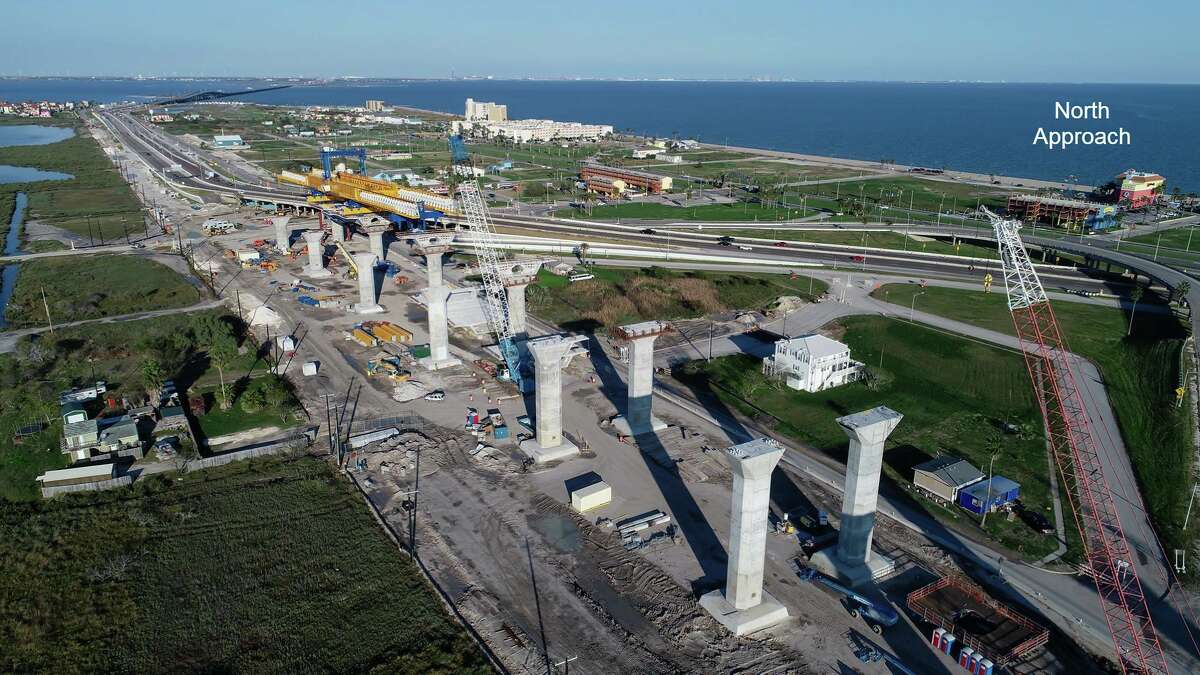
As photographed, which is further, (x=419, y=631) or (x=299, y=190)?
(x=299, y=190)

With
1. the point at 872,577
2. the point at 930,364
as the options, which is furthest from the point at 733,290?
the point at 872,577

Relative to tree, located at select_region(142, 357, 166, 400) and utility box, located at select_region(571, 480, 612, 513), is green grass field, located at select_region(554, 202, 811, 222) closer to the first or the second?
tree, located at select_region(142, 357, 166, 400)

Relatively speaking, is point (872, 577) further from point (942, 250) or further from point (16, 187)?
point (16, 187)

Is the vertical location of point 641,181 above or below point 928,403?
above

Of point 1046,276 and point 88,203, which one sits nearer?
point 1046,276

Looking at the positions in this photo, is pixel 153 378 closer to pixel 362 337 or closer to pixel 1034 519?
pixel 362 337

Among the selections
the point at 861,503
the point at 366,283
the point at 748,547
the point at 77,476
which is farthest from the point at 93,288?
the point at 861,503

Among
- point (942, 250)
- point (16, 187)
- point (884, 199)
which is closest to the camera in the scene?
point (942, 250)
